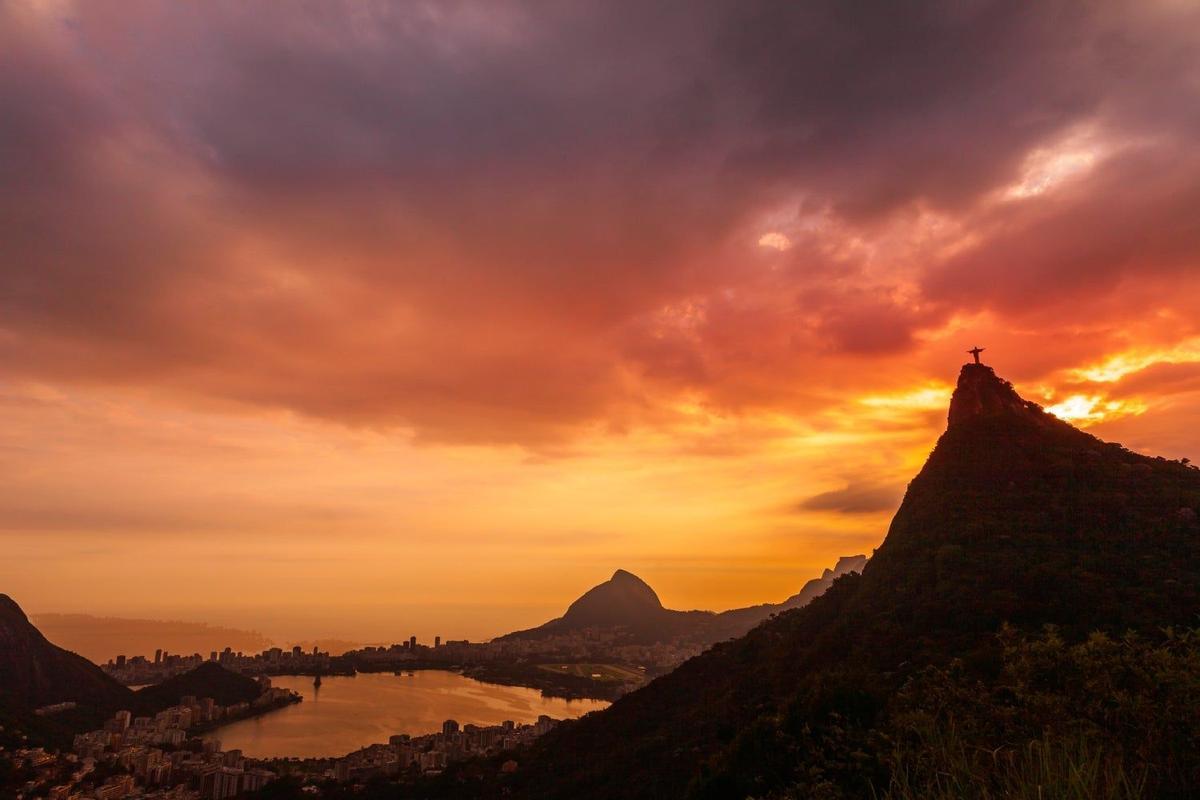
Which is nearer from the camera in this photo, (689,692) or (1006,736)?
(1006,736)

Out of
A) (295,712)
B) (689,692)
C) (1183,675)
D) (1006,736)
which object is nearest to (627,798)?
(689,692)

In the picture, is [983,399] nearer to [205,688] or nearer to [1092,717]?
[1092,717]

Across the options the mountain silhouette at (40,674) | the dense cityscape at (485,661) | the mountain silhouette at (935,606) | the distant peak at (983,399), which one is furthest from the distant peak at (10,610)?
the distant peak at (983,399)

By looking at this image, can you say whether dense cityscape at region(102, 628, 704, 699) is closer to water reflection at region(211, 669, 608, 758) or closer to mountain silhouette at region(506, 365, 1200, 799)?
water reflection at region(211, 669, 608, 758)

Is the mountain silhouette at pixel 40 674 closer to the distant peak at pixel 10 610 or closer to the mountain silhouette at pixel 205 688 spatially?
the distant peak at pixel 10 610

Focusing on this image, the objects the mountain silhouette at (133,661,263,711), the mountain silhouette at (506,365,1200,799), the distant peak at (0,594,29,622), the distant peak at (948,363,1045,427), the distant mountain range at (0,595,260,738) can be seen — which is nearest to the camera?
the mountain silhouette at (506,365,1200,799)

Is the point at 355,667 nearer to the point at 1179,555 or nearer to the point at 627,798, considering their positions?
the point at 627,798

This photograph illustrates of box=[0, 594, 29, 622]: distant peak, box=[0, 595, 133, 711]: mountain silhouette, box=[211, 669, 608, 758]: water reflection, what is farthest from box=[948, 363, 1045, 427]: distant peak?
box=[0, 594, 29, 622]: distant peak
